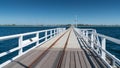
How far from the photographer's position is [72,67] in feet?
17.6

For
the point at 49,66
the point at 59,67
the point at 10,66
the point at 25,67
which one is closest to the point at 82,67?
the point at 59,67

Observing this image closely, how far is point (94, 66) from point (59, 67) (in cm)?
121

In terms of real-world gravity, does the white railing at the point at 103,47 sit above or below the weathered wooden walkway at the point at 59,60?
above

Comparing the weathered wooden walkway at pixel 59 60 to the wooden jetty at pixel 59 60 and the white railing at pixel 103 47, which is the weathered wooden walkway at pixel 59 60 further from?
the white railing at pixel 103 47

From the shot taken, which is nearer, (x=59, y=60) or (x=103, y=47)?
(x=103, y=47)

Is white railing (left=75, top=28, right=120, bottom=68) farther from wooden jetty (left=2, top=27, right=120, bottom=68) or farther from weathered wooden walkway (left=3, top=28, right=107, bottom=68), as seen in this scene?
weathered wooden walkway (left=3, top=28, right=107, bottom=68)

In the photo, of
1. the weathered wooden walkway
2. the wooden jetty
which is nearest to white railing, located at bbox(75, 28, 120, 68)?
the wooden jetty

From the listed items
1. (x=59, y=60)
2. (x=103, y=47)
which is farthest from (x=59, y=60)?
(x=103, y=47)

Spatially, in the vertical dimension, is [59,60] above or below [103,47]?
below

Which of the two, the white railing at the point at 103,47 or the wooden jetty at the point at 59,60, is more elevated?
the white railing at the point at 103,47

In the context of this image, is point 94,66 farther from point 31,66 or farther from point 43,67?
point 31,66

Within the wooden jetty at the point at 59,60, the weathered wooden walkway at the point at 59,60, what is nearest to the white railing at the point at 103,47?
the wooden jetty at the point at 59,60

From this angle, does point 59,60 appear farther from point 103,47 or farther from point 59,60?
point 103,47

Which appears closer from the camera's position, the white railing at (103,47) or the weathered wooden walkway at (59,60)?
the white railing at (103,47)
